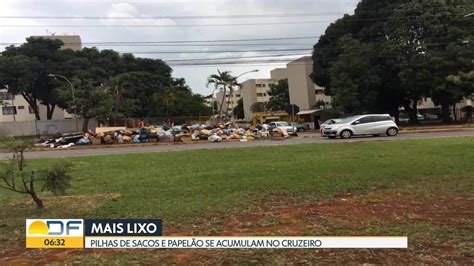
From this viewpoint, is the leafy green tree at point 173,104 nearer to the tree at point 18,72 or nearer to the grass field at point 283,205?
the tree at point 18,72

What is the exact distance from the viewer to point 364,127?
32406 millimetres

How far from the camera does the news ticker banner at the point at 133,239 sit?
4871 mm

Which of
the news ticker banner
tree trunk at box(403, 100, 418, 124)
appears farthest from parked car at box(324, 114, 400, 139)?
the news ticker banner

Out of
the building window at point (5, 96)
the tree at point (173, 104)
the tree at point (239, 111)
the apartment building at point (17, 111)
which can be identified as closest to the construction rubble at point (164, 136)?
the tree at point (173, 104)

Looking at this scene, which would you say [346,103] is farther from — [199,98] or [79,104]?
[199,98]

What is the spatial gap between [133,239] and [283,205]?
13.1 ft

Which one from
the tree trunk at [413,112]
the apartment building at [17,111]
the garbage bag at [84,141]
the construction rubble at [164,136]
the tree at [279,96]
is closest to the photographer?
the construction rubble at [164,136]

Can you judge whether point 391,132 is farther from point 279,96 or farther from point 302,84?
point 279,96

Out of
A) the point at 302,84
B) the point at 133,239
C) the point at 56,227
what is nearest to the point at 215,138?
the point at 56,227

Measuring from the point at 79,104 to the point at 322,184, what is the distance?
45839mm

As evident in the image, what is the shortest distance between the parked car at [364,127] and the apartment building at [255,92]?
357ft

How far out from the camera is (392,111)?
5703cm

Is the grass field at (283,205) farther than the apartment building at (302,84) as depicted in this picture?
No

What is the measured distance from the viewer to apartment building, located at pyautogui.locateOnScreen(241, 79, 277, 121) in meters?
143
